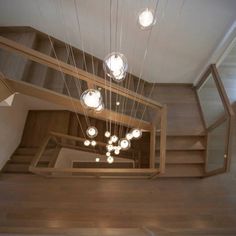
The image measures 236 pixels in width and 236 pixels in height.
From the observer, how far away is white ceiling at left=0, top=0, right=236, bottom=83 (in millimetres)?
2914

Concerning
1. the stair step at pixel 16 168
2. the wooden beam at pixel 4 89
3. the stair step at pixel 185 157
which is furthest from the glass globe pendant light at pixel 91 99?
the stair step at pixel 16 168

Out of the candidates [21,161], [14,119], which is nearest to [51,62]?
[14,119]

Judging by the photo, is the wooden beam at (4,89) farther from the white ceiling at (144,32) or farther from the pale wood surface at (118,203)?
the pale wood surface at (118,203)

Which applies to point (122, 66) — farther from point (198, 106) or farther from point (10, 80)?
point (198, 106)

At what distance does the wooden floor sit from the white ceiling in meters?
2.21

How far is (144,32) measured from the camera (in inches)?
134

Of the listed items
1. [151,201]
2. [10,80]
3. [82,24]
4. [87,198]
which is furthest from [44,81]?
[151,201]

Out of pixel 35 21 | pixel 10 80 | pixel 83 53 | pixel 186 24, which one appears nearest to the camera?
pixel 10 80

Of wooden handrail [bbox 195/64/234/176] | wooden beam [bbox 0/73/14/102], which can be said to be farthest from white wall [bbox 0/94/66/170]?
wooden handrail [bbox 195/64/234/176]

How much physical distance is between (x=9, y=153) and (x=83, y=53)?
8.27 feet

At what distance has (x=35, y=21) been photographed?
12.3 feet

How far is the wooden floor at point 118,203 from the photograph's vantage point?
3.28 metres

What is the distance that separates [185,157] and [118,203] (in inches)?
56.3

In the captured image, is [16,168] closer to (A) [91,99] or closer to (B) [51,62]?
(B) [51,62]
